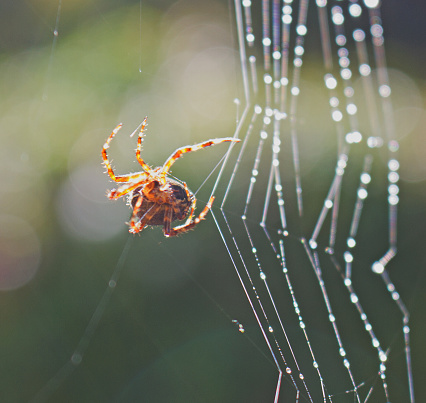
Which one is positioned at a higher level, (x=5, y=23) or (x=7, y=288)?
(x=5, y=23)

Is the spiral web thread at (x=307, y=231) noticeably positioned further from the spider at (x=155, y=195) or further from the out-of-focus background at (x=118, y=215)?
the spider at (x=155, y=195)

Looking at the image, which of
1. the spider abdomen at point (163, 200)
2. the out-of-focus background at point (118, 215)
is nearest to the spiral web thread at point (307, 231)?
the out-of-focus background at point (118, 215)

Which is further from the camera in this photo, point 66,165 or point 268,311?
point 66,165

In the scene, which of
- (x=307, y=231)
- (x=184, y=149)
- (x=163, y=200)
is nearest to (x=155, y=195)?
(x=163, y=200)

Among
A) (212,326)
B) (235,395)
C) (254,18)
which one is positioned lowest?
(235,395)

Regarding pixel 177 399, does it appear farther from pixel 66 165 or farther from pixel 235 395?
pixel 66 165

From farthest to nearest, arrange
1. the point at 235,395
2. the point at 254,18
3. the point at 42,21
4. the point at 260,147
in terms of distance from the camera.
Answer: the point at 254,18 → the point at 42,21 → the point at 260,147 → the point at 235,395

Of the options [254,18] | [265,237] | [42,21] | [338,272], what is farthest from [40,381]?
[254,18]

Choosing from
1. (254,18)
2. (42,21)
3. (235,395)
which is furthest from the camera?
(254,18)
